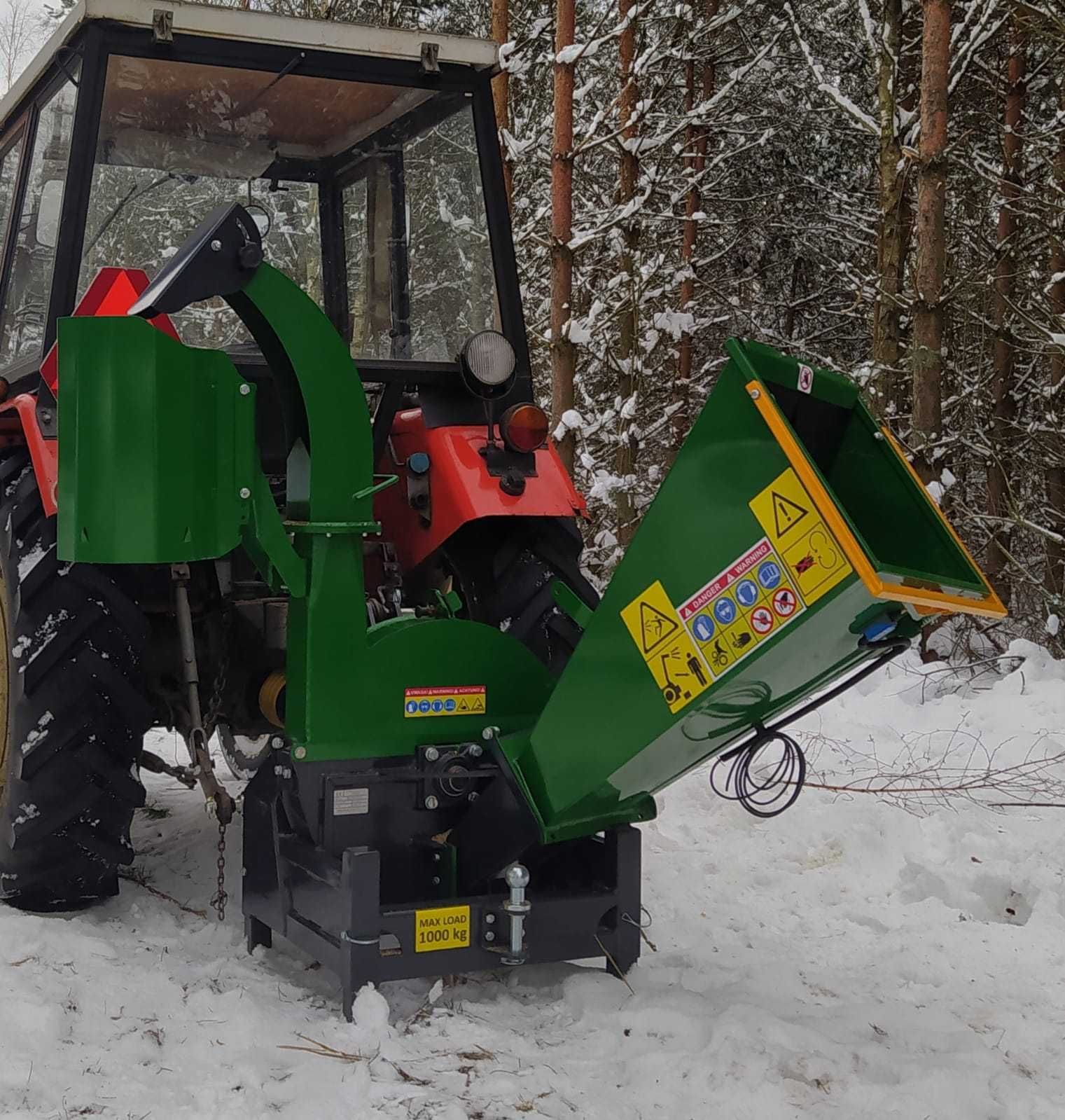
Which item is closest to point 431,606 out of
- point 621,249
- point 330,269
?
point 330,269

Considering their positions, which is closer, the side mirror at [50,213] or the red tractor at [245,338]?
the red tractor at [245,338]

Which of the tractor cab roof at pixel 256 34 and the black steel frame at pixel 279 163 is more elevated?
the tractor cab roof at pixel 256 34

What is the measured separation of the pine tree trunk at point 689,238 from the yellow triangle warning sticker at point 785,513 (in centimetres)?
1069

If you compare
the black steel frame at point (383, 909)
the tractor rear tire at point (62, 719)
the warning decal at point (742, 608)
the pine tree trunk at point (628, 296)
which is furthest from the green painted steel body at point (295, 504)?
the pine tree trunk at point (628, 296)

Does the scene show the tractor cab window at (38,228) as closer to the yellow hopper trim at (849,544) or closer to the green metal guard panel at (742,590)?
the green metal guard panel at (742,590)

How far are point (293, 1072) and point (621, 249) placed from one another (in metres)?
10.5

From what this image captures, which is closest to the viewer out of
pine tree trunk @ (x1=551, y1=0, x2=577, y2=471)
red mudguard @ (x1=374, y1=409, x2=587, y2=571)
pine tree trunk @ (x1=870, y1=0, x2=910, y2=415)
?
red mudguard @ (x1=374, y1=409, x2=587, y2=571)

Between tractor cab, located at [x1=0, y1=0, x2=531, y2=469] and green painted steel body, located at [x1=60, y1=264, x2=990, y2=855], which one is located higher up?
tractor cab, located at [x1=0, y1=0, x2=531, y2=469]

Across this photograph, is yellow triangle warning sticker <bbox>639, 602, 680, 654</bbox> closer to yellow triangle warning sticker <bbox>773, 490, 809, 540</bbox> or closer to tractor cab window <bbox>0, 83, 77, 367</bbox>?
yellow triangle warning sticker <bbox>773, 490, 809, 540</bbox>

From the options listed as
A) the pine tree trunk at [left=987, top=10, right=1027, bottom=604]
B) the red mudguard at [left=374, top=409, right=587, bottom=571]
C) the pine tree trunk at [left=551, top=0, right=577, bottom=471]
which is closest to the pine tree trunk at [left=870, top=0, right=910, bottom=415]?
the pine tree trunk at [left=987, top=10, right=1027, bottom=604]

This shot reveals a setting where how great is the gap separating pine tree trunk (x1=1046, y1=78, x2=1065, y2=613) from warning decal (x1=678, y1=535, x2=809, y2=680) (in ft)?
16.2

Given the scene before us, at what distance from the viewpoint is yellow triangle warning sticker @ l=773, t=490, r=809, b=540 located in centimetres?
238

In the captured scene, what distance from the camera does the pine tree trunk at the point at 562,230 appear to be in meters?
9.70

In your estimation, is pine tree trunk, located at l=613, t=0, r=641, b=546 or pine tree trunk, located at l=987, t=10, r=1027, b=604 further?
pine tree trunk, located at l=613, t=0, r=641, b=546
